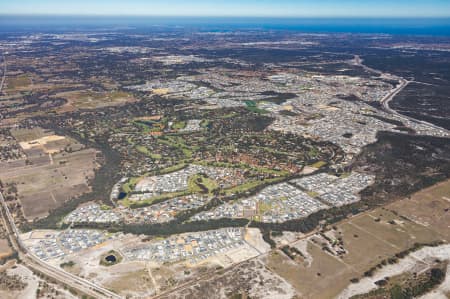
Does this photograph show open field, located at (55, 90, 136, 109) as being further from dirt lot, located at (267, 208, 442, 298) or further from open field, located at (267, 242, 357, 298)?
open field, located at (267, 242, 357, 298)

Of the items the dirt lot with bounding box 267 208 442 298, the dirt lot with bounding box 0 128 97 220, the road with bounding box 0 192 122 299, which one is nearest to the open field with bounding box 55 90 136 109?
the dirt lot with bounding box 0 128 97 220

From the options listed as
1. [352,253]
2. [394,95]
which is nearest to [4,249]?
[352,253]

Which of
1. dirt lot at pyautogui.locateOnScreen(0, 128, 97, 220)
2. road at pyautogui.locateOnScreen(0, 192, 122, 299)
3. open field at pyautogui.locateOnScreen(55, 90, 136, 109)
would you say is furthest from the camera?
open field at pyautogui.locateOnScreen(55, 90, 136, 109)

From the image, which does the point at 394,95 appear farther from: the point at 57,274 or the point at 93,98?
the point at 57,274

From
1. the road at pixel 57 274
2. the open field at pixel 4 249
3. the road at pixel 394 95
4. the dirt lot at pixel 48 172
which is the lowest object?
the open field at pixel 4 249

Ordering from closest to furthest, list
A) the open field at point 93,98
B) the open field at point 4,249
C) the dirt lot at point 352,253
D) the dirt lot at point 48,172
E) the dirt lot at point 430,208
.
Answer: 1. the dirt lot at point 352,253
2. the open field at point 4,249
3. the dirt lot at point 430,208
4. the dirt lot at point 48,172
5. the open field at point 93,98

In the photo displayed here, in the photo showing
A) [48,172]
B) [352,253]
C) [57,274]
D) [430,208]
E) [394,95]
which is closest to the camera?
[57,274]

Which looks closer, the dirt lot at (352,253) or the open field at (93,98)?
the dirt lot at (352,253)

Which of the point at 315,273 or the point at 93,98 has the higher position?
the point at 93,98

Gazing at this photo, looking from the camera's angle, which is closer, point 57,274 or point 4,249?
point 57,274

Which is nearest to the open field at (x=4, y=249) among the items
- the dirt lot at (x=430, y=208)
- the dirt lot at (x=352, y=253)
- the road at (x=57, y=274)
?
the road at (x=57, y=274)

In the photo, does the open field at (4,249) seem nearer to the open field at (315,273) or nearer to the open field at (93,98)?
the open field at (315,273)

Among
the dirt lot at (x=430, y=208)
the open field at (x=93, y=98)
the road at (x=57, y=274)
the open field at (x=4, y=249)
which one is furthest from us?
the open field at (x=93, y=98)
